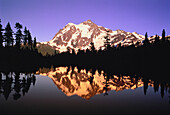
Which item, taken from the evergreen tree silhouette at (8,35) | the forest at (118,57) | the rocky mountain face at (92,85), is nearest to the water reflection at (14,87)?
the rocky mountain face at (92,85)

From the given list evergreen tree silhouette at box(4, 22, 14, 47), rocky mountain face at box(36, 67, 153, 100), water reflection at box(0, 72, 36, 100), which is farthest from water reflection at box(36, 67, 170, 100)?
evergreen tree silhouette at box(4, 22, 14, 47)

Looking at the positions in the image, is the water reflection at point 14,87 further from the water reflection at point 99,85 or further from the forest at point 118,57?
the forest at point 118,57

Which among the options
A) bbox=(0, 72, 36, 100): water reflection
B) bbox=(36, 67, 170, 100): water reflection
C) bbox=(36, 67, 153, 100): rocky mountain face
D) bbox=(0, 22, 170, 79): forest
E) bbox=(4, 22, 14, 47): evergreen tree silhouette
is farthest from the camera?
bbox=(4, 22, 14, 47): evergreen tree silhouette

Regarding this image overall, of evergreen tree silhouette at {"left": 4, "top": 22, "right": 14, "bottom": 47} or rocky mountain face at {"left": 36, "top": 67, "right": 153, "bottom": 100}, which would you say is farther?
evergreen tree silhouette at {"left": 4, "top": 22, "right": 14, "bottom": 47}

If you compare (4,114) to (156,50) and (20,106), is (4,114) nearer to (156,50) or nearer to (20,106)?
(20,106)

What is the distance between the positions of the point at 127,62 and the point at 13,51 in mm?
57862

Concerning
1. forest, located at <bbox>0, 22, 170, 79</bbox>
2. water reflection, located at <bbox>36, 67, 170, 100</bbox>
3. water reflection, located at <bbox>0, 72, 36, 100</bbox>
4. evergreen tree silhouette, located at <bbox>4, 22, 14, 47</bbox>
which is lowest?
water reflection, located at <bbox>36, 67, 170, 100</bbox>

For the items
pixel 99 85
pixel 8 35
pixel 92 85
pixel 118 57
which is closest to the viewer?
pixel 99 85

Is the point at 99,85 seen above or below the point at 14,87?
below

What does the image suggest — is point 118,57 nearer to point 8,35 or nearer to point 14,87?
point 8,35

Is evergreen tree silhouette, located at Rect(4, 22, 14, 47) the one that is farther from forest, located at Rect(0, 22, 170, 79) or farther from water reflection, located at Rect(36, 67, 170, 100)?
water reflection, located at Rect(36, 67, 170, 100)

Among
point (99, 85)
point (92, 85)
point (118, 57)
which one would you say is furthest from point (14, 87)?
point (118, 57)

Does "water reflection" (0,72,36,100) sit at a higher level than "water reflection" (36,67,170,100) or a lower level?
higher

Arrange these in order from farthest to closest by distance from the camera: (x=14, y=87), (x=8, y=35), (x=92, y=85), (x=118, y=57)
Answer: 1. (x=118, y=57)
2. (x=8, y=35)
3. (x=92, y=85)
4. (x=14, y=87)
